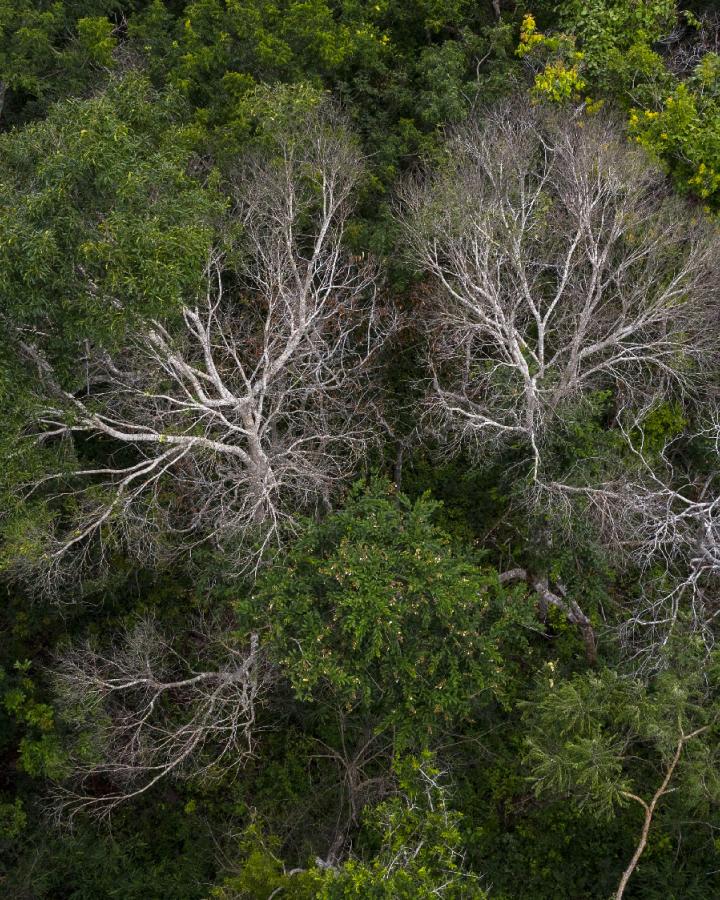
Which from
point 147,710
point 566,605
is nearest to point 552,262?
point 566,605

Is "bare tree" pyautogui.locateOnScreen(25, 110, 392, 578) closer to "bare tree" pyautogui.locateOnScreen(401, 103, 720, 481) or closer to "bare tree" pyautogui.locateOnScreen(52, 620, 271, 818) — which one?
"bare tree" pyautogui.locateOnScreen(401, 103, 720, 481)

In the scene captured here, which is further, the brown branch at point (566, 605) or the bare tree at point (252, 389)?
the brown branch at point (566, 605)

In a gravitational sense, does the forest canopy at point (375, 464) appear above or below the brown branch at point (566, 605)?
above

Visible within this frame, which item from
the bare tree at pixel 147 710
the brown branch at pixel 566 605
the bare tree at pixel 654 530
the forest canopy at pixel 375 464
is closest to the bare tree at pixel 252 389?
the forest canopy at pixel 375 464

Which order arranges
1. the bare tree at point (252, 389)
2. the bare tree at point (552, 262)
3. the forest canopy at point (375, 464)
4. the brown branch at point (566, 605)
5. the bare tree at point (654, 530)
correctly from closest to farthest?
the forest canopy at point (375, 464), the bare tree at point (252, 389), the bare tree at point (654, 530), the bare tree at point (552, 262), the brown branch at point (566, 605)

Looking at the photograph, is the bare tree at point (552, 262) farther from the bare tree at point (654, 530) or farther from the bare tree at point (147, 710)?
the bare tree at point (147, 710)

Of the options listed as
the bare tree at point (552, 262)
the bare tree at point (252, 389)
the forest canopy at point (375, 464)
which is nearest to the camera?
the forest canopy at point (375, 464)
